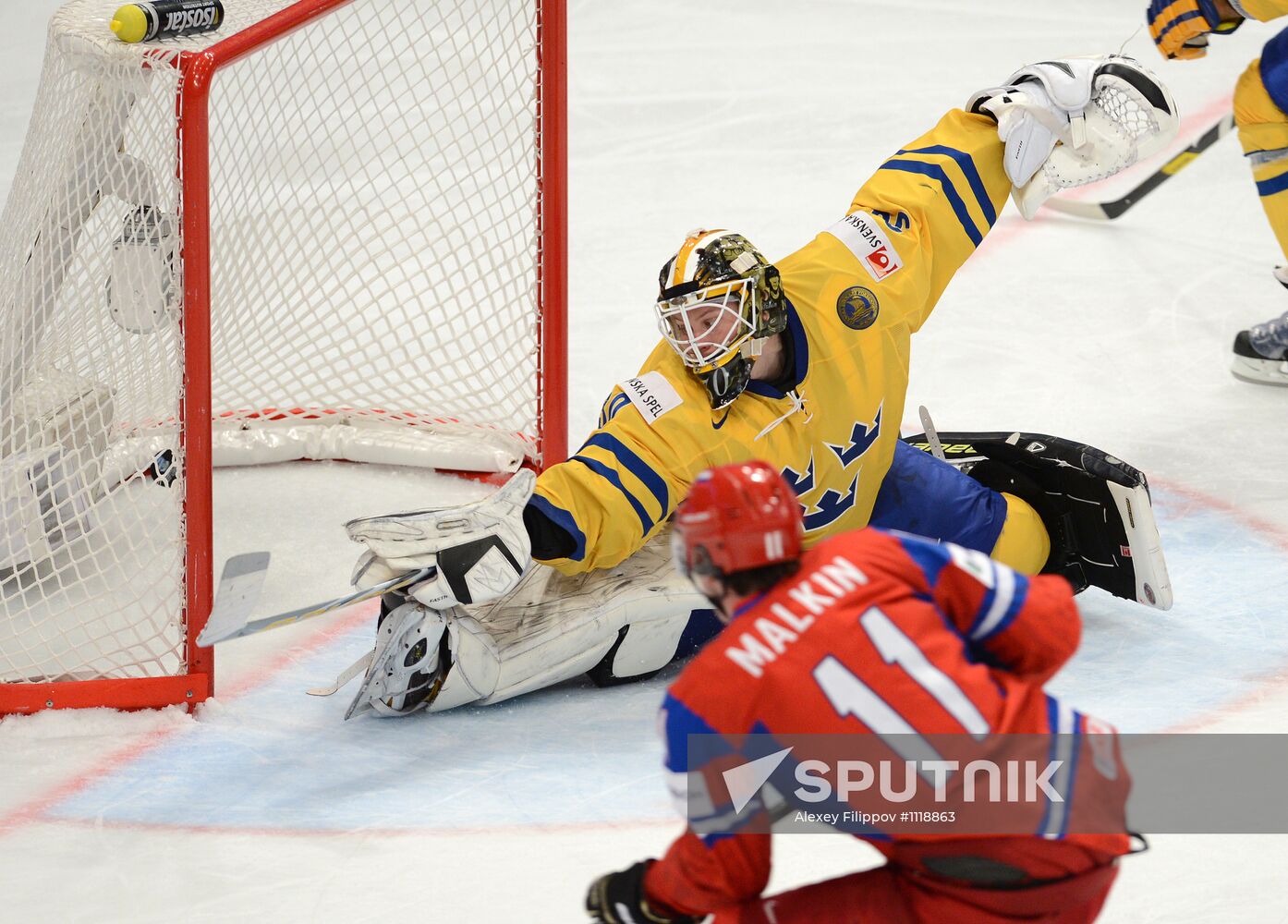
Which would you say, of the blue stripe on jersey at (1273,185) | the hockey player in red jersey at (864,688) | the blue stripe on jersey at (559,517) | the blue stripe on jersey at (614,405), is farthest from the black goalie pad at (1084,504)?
the hockey player in red jersey at (864,688)

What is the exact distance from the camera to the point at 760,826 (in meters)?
1.76

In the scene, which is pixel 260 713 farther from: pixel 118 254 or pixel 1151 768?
pixel 1151 768

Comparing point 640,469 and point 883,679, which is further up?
point 883,679

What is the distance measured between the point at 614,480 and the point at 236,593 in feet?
2.21

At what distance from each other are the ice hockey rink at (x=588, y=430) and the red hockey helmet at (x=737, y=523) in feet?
2.87

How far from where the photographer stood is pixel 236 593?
2795 millimetres

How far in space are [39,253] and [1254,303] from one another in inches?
142

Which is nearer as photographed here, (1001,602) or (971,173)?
(1001,602)

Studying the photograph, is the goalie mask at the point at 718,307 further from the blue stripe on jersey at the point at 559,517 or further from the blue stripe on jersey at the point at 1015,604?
the blue stripe on jersey at the point at 1015,604

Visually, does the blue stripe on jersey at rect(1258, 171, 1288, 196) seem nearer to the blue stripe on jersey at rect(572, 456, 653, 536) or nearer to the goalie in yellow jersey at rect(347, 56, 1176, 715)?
the goalie in yellow jersey at rect(347, 56, 1176, 715)

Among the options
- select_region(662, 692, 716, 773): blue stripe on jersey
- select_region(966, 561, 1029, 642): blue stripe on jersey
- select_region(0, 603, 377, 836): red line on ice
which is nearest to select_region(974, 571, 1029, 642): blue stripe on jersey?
select_region(966, 561, 1029, 642): blue stripe on jersey

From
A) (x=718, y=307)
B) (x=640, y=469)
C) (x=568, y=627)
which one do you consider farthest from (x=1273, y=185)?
(x=568, y=627)

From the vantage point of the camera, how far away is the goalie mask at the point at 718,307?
2816mm

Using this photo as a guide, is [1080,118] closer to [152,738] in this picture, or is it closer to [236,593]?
[236,593]
